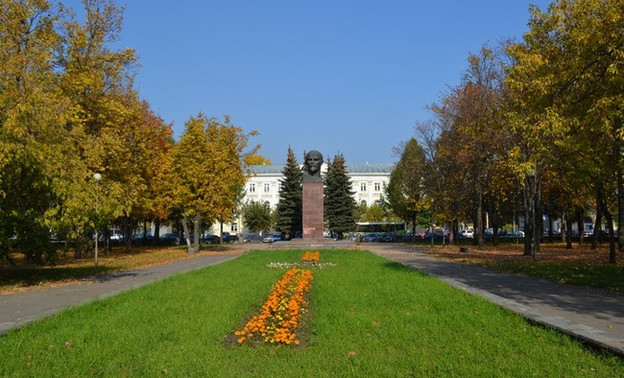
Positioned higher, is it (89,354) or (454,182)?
(454,182)

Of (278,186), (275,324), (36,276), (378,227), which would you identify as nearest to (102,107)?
(36,276)

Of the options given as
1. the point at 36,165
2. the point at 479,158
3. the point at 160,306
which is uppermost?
the point at 479,158

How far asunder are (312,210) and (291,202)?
19.1 metres

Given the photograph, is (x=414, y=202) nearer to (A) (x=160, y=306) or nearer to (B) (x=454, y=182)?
(B) (x=454, y=182)

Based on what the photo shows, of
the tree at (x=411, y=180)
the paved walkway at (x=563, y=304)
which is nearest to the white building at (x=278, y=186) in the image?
the tree at (x=411, y=180)

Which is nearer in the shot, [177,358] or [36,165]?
[177,358]

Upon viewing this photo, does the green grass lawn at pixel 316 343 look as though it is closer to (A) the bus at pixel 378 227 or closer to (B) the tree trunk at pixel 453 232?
(B) the tree trunk at pixel 453 232

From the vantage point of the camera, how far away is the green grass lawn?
225 inches

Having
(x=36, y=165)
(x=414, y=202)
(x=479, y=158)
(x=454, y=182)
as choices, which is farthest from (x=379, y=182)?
(x=36, y=165)

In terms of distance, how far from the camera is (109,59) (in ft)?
88.0

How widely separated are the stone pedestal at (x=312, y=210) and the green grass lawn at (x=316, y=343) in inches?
1007

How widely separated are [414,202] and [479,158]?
15.8m

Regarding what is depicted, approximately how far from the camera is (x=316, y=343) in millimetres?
6914

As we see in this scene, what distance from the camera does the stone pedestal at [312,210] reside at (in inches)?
1443
